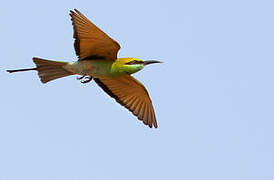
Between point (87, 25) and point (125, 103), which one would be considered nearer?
point (87, 25)

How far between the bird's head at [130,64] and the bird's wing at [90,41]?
9cm

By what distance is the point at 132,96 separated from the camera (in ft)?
24.1

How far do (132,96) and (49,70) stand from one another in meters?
1.07

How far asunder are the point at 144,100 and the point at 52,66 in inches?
46.4

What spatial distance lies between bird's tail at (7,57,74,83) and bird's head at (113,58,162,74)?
477 millimetres

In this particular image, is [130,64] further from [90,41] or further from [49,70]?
[49,70]

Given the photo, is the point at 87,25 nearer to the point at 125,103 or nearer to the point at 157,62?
the point at 157,62

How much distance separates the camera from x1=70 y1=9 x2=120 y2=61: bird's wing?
6215 mm

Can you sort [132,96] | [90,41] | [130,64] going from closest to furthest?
1. [90,41]
2. [130,64]
3. [132,96]

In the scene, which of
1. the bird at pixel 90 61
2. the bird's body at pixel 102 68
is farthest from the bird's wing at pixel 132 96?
the bird's body at pixel 102 68

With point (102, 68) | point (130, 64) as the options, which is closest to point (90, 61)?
point (102, 68)

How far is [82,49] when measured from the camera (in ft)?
21.4

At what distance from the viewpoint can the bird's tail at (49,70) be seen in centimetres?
664

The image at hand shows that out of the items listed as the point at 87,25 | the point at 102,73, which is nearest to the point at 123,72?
the point at 102,73
